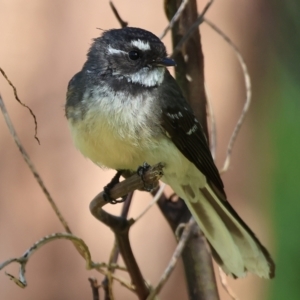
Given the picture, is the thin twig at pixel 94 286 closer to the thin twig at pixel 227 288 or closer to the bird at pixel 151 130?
the bird at pixel 151 130

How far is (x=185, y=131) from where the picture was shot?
254cm

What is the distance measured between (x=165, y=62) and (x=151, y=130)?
11.1 inches

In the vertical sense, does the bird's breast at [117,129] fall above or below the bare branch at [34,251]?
above

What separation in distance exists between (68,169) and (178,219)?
1.02m

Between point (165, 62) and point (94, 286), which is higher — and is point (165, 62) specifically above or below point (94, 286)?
above

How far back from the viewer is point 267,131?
3863 millimetres

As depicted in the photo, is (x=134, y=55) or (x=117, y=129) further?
(x=134, y=55)

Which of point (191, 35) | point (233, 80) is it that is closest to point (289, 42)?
point (191, 35)

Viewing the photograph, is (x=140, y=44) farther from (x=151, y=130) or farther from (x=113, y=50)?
(x=151, y=130)

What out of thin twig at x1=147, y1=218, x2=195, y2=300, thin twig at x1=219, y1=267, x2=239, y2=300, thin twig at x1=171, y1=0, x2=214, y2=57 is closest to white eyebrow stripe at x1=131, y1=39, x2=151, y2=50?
thin twig at x1=171, y1=0, x2=214, y2=57

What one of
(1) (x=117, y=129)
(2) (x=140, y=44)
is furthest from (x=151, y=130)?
(2) (x=140, y=44)

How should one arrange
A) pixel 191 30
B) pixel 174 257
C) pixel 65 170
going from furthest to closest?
1. pixel 65 170
2. pixel 191 30
3. pixel 174 257

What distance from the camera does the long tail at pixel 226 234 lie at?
2.54 metres

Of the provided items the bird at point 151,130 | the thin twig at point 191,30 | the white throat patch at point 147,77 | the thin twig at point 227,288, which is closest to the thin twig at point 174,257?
the bird at point 151,130
